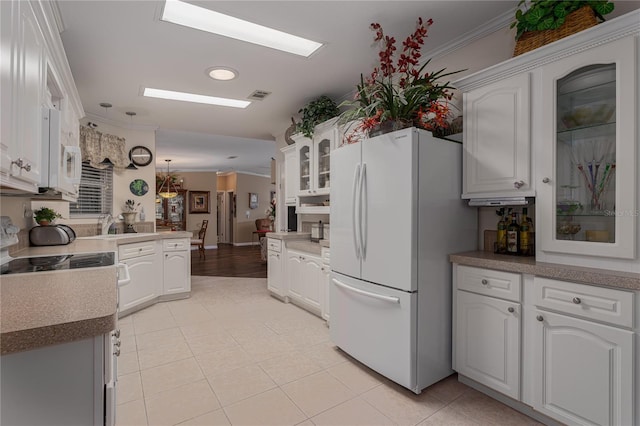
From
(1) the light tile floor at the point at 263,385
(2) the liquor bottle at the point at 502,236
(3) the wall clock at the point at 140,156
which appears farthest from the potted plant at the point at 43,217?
(2) the liquor bottle at the point at 502,236

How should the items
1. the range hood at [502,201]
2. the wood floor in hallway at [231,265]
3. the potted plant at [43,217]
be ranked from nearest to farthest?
the range hood at [502,201] → the potted plant at [43,217] → the wood floor in hallway at [231,265]

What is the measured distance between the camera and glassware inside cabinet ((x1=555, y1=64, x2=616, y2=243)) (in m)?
1.71

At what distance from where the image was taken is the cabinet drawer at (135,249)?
12.4ft

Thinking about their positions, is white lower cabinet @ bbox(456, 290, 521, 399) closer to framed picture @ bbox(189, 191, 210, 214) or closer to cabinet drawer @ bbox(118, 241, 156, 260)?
cabinet drawer @ bbox(118, 241, 156, 260)

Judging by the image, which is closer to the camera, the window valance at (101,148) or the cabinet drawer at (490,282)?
the cabinet drawer at (490,282)

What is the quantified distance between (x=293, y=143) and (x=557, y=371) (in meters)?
3.97

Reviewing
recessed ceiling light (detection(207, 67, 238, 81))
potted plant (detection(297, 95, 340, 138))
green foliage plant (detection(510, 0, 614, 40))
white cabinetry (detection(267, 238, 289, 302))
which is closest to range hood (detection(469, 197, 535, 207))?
green foliage plant (detection(510, 0, 614, 40))

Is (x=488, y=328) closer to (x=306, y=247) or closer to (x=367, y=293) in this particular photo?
(x=367, y=293)

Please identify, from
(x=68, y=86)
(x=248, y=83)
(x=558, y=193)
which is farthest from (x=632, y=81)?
(x=68, y=86)

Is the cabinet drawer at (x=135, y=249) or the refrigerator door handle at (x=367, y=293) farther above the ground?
the cabinet drawer at (x=135, y=249)

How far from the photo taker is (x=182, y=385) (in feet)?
7.56

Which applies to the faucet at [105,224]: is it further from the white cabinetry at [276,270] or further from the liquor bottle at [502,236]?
the liquor bottle at [502,236]

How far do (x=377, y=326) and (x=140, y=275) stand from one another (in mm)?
3106

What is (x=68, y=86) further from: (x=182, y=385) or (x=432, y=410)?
(x=432, y=410)
